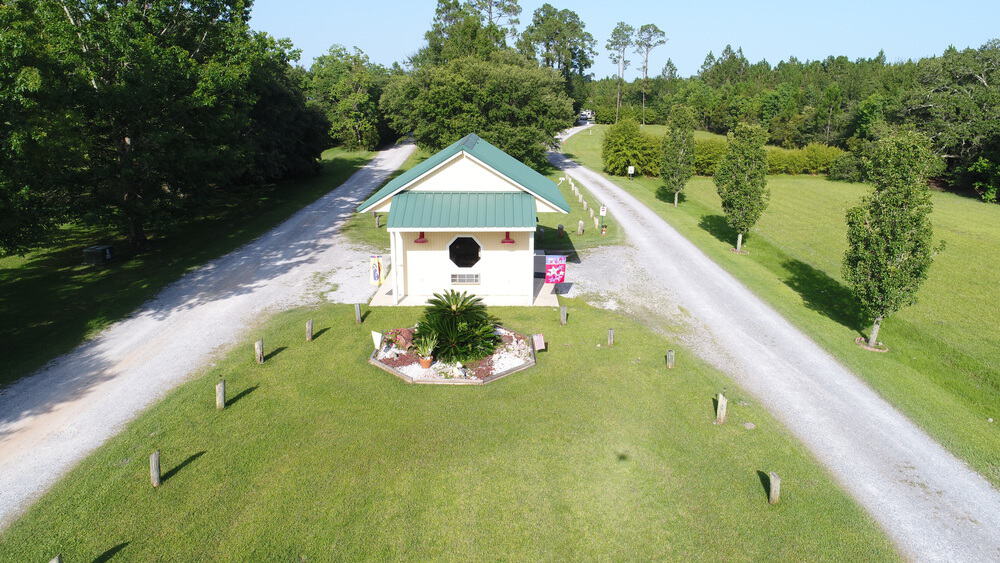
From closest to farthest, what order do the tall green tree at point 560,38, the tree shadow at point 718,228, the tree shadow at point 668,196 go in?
1. the tree shadow at point 718,228
2. the tree shadow at point 668,196
3. the tall green tree at point 560,38

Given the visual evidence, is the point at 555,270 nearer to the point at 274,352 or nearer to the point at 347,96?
the point at 274,352

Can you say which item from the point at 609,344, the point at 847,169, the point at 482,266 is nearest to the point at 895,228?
the point at 609,344

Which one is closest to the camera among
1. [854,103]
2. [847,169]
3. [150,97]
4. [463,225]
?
[463,225]

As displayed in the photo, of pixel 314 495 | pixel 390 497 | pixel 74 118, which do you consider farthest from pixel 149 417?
pixel 74 118

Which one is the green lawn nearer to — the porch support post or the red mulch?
the porch support post

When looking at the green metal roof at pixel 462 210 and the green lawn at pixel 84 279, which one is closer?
the green lawn at pixel 84 279

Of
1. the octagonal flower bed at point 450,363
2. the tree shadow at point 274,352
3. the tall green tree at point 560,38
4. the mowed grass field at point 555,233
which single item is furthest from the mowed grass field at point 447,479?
the tall green tree at point 560,38

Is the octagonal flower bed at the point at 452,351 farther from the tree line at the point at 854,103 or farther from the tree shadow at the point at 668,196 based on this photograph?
the tree shadow at the point at 668,196
